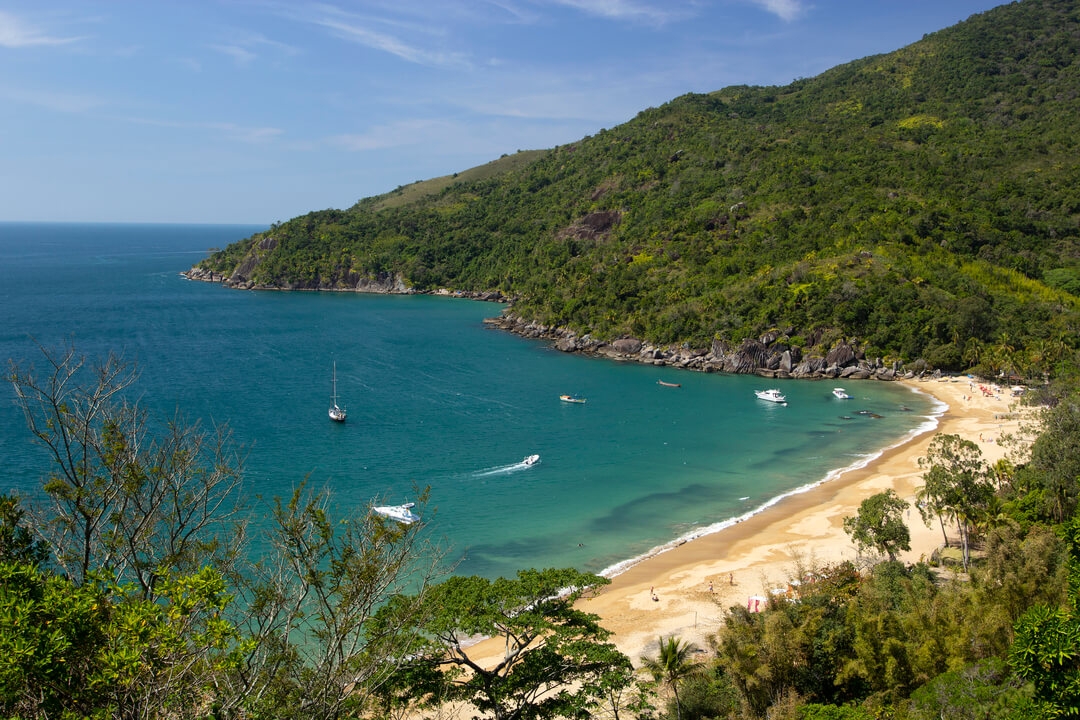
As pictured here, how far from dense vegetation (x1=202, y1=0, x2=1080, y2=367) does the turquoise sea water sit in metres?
12.4

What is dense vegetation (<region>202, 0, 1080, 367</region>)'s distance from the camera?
79.2 meters

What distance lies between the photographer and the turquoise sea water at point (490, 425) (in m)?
38.9

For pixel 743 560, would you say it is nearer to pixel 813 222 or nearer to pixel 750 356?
pixel 750 356

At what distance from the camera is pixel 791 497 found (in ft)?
138

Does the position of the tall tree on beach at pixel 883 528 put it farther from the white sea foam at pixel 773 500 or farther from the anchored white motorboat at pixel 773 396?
the anchored white motorboat at pixel 773 396

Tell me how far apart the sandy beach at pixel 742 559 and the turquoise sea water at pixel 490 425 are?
1.98 m

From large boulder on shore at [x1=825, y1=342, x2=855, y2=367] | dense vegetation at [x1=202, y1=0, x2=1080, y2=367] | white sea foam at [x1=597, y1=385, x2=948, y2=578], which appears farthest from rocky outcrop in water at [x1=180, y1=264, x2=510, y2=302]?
white sea foam at [x1=597, y1=385, x2=948, y2=578]

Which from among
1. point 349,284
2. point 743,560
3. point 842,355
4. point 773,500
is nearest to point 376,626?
point 743,560

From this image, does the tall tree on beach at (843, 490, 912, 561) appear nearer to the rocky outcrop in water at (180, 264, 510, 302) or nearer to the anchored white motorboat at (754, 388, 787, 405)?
the anchored white motorboat at (754, 388, 787, 405)

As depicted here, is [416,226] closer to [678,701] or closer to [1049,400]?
[1049,400]

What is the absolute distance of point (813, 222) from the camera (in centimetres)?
9600

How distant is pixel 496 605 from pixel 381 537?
545cm

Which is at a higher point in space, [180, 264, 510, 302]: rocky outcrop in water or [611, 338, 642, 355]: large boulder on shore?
[180, 264, 510, 302]: rocky outcrop in water

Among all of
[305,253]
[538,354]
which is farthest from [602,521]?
[305,253]
